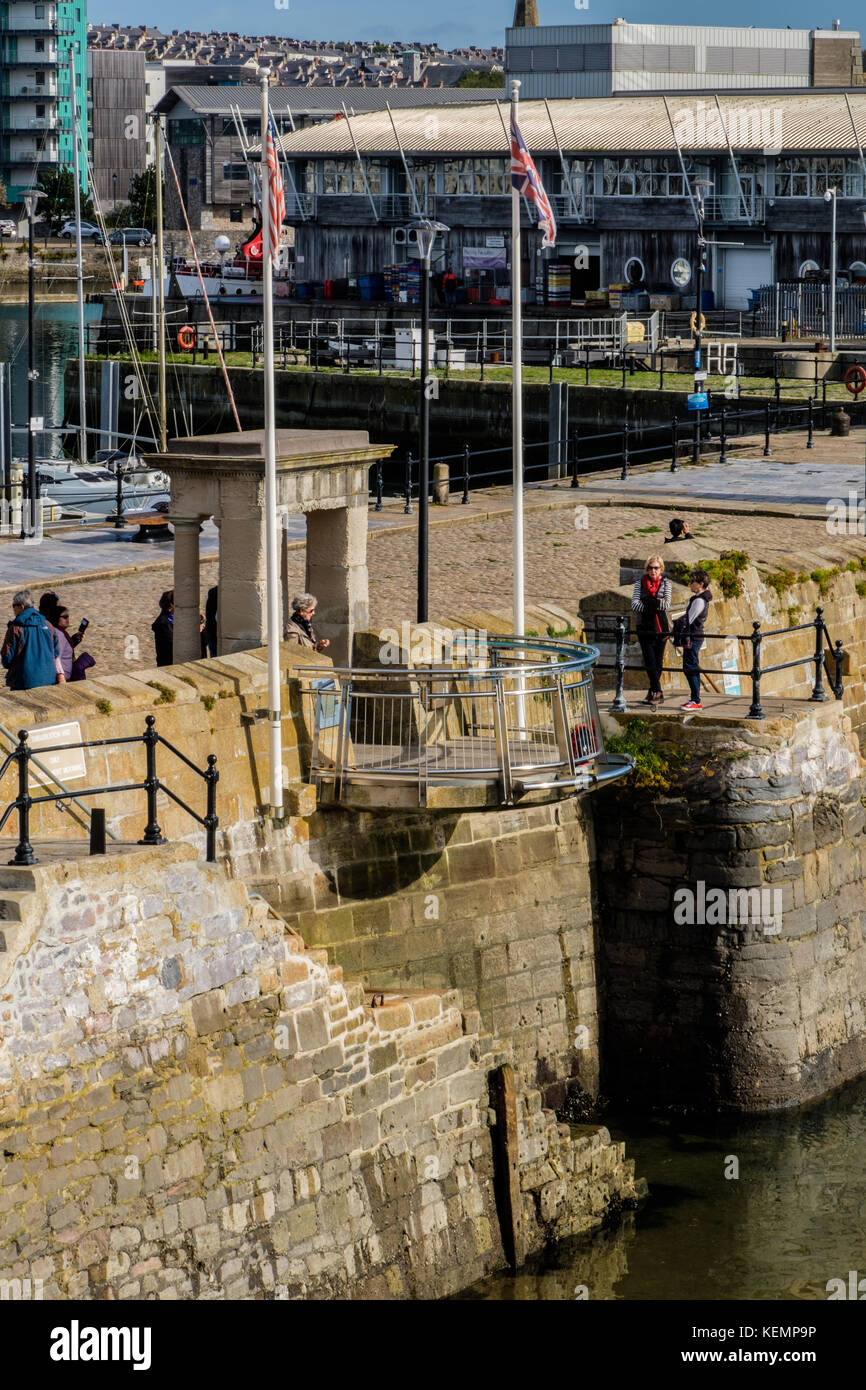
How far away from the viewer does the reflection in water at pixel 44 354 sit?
5447cm

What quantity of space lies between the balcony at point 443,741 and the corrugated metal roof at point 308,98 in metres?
→ 108

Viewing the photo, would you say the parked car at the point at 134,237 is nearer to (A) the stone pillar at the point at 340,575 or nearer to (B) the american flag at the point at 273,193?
(A) the stone pillar at the point at 340,575

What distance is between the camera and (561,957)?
675 inches

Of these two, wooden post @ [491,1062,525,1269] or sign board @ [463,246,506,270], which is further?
sign board @ [463,246,506,270]

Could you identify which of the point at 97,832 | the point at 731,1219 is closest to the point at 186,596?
the point at 97,832

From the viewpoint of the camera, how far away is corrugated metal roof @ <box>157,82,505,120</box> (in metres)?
120

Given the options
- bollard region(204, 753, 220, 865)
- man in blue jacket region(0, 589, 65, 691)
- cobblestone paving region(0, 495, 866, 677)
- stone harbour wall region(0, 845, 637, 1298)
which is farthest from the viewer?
cobblestone paving region(0, 495, 866, 677)

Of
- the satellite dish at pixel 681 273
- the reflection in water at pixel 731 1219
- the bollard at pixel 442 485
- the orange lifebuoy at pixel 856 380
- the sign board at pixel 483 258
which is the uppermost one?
the sign board at pixel 483 258

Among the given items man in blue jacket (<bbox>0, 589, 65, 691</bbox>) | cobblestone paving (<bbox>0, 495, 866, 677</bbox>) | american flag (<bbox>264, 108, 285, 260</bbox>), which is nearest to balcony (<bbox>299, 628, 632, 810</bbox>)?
man in blue jacket (<bbox>0, 589, 65, 691</bbox>)

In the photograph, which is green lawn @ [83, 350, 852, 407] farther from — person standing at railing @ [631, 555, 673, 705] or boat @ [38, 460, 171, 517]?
person standing at railing @ [631, 555, 673, 705]

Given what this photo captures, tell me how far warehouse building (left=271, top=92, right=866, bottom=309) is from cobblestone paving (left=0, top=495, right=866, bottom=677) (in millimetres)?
35694

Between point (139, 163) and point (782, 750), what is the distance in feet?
471

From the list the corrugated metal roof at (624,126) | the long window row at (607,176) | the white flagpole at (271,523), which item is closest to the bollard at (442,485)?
the white flagpole at (271,523)

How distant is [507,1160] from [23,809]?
4.74 m
